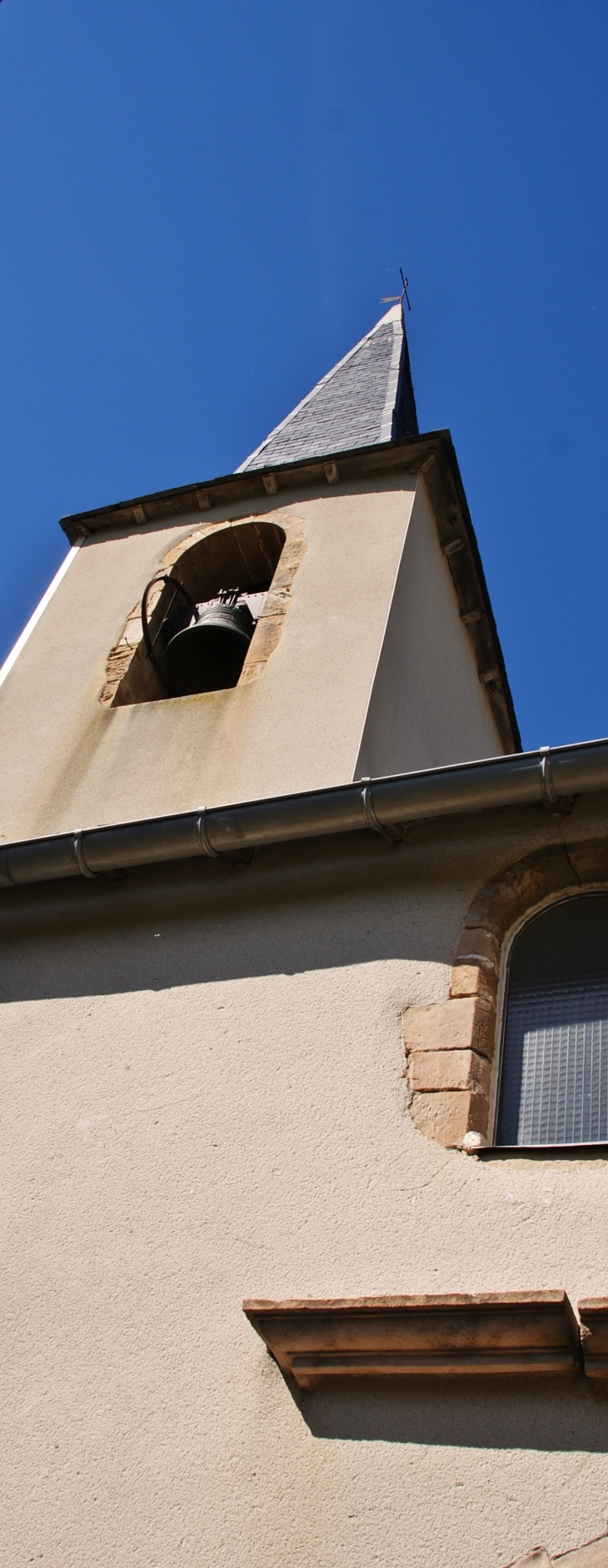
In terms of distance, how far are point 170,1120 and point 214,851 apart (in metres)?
1.05

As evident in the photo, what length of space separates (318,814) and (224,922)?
20.3 inches

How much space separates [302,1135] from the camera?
367cm

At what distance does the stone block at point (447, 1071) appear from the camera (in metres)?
3.67

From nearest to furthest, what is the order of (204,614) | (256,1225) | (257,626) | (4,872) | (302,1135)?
(256,1225) < (302,1135) < (4,872) < (257,626) < (204,614)

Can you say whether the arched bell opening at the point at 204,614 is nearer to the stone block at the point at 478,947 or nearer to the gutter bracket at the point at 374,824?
the gutter bracket at the point at 374,824

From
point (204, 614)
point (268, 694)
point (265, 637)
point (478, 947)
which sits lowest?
point (478, 947)

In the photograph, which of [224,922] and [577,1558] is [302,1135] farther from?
[577,1558]

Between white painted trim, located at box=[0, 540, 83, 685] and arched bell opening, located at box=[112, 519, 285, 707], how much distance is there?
0.67m

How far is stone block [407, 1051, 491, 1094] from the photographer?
3.67 m

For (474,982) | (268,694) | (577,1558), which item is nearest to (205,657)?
(268,694)

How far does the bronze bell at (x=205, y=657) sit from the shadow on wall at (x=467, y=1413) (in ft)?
13.9

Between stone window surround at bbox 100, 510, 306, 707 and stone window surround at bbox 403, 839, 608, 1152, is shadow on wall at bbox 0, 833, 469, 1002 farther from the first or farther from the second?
stone window surround at bbox 100, 510, 306, 707

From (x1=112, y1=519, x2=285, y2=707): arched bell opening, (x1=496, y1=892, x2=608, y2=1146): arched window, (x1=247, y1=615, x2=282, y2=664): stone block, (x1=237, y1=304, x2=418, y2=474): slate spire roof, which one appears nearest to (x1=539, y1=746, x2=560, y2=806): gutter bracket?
(x1=496, y1=892, x2=608, y2=1146): arched window

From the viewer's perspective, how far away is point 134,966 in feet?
14.9
